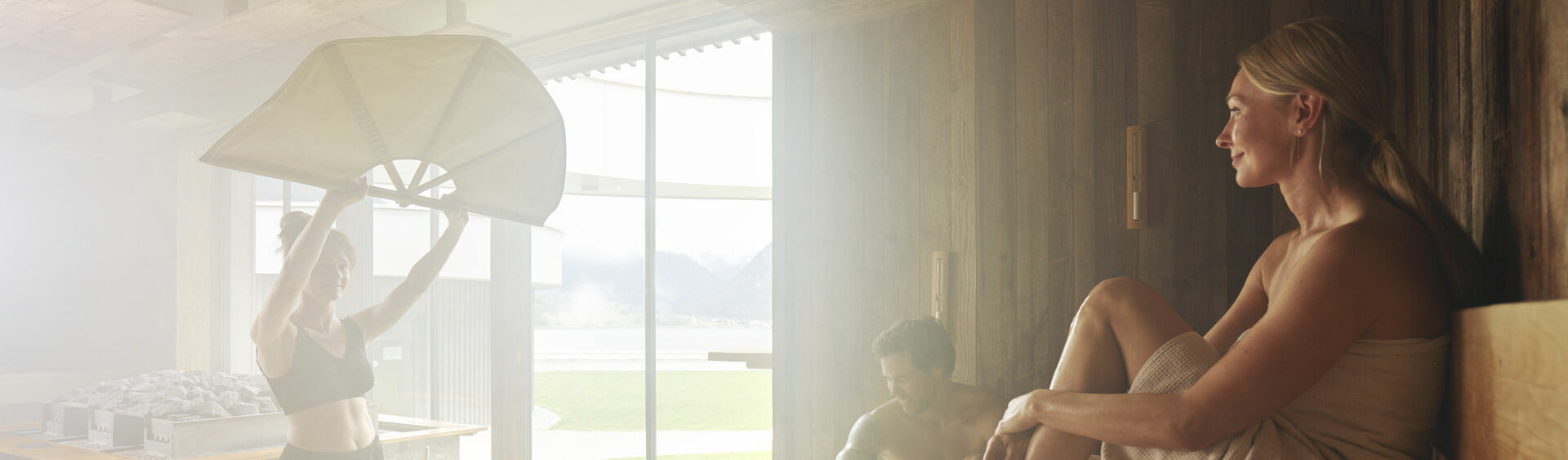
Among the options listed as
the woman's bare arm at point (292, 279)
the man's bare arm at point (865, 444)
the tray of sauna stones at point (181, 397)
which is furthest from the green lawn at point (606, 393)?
the woman's bare arm at point (292, 279)

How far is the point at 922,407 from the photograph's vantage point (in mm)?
2594

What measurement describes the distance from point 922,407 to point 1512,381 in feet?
5.85

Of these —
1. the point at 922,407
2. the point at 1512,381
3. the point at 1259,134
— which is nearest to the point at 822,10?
the point at 922,407

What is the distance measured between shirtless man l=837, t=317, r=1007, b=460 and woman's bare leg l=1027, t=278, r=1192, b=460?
1089 millimetres

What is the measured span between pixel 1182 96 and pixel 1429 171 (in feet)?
2.55

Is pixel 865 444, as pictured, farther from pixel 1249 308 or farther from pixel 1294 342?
pixel 1294 342

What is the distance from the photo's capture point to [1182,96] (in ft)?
8.29

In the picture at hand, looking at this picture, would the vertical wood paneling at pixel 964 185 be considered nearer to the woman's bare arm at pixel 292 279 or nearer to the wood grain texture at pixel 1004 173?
the wood grain texture at pixel 1004 173

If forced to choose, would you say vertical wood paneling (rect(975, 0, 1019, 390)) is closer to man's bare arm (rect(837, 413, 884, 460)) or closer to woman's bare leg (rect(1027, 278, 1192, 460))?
man's bare arm (rect(837, 413, 884, 460))


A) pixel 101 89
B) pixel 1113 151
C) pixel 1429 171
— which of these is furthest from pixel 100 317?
pixel 1429 171

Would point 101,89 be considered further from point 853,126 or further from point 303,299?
point 853,126

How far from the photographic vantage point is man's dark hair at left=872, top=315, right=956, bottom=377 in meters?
2.58

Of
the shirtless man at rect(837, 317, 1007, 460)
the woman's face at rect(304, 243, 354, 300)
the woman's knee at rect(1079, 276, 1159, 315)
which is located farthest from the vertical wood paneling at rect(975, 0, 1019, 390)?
the woman's face at rect(304, 243, 354, 300)

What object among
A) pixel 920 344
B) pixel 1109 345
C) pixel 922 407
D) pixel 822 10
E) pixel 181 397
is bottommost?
pixel 181 397
